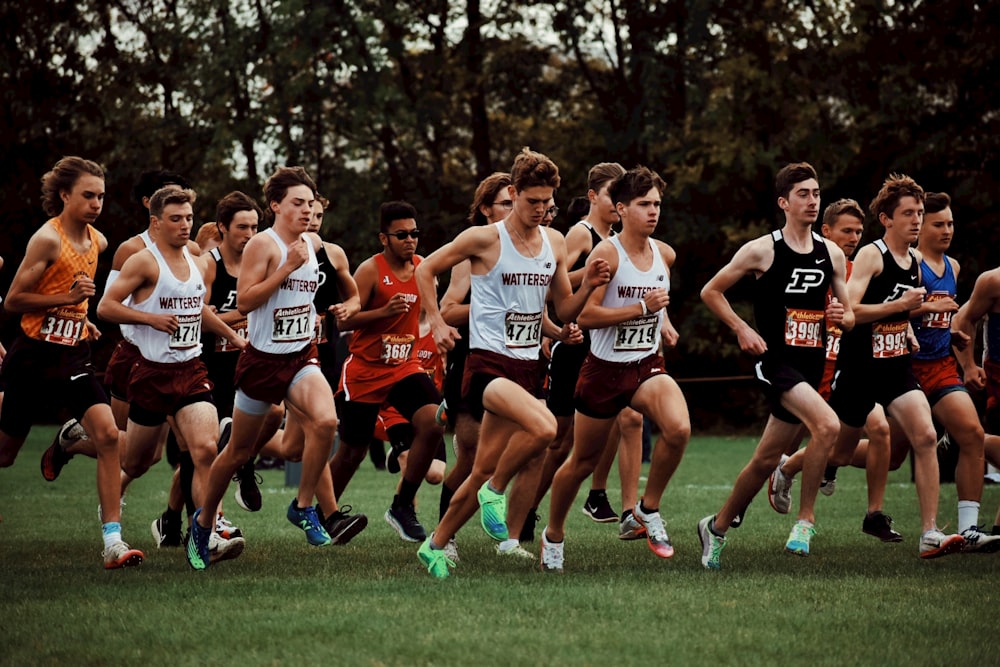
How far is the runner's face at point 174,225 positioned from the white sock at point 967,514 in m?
5.31

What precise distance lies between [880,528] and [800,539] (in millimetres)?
1165

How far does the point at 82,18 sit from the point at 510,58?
34.0 feet

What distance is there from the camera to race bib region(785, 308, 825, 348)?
344 inches

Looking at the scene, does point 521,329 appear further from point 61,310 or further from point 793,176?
point 61,310

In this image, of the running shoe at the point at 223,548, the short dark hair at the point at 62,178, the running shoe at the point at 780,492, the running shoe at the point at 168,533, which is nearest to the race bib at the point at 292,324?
the running shoe at the point at 223,548

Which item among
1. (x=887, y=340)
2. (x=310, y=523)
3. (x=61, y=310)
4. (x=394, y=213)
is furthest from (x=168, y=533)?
(x=887, y=340)

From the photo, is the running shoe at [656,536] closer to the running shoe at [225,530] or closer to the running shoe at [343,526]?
the running shoe at [343,526]

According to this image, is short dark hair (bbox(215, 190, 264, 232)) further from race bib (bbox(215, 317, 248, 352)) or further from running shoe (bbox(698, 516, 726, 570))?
running shoe (bbox(698, 516, 726, 570))

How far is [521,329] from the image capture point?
8.18m

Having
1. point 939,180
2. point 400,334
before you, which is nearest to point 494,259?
point 400,334

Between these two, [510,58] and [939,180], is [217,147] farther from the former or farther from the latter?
[939,180]

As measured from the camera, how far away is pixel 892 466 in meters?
10.8

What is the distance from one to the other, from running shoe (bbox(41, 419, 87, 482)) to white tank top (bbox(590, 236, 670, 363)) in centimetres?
402

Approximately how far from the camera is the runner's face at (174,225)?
8.94 m
